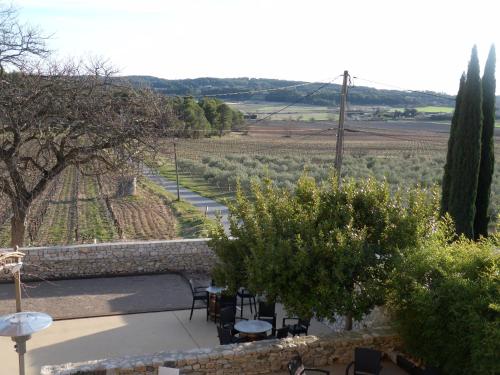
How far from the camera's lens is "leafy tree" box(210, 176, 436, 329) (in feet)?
29.0

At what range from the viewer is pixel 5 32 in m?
15.9

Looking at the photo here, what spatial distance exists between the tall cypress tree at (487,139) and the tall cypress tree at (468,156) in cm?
55

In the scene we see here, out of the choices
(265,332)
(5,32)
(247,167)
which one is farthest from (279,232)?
(247,167)

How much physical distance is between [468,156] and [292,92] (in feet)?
187

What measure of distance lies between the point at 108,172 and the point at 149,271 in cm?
406

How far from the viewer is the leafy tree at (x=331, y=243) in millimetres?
8828

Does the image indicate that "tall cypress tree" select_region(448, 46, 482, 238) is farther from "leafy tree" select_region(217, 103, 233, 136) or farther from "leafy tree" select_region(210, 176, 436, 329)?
"leafy tree" select_region(217, 103, 233, 136)

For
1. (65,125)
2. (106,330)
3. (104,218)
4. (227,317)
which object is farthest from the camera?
(104,218)

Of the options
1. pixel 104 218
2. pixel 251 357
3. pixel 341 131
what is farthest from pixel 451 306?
pixel 104 218

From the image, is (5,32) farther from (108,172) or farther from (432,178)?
(432,178)

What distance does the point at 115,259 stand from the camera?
14734mm

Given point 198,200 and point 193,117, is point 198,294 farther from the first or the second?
point 193,117

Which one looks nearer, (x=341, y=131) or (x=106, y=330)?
(x=106, y=330)

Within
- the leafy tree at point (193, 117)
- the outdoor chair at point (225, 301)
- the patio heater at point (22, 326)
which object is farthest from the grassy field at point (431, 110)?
the patio heater at point (22, 326)
